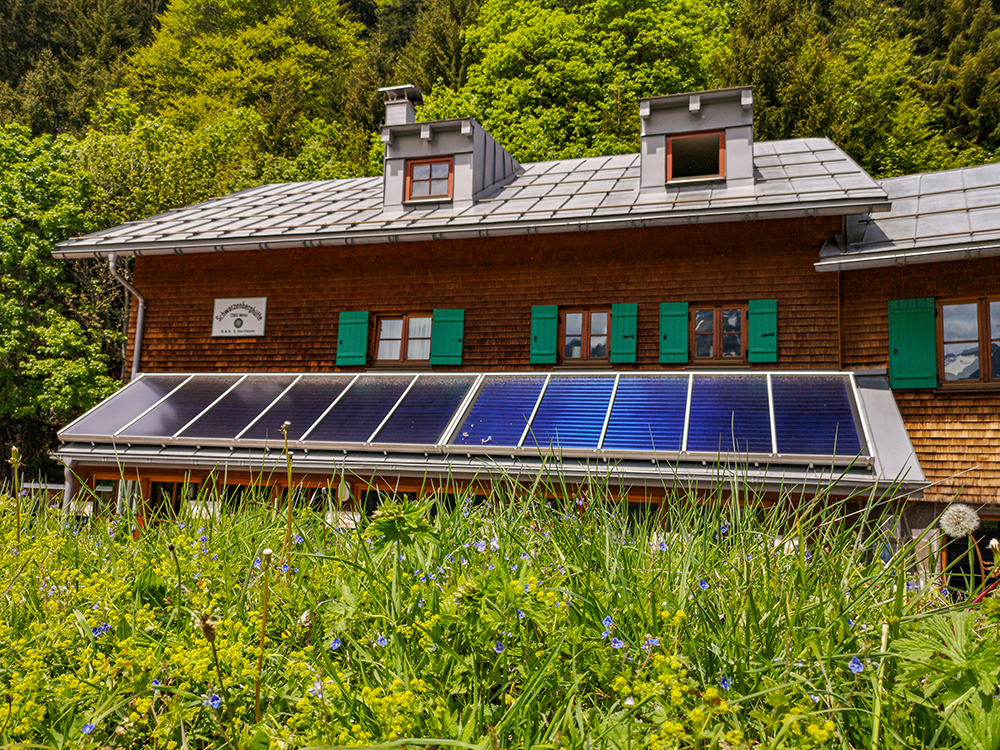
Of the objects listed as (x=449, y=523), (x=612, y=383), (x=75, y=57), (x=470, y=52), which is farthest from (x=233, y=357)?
(x=75, y=57)

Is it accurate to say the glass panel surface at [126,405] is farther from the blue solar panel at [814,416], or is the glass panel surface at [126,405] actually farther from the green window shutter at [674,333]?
the blue solar panel at [814,416]

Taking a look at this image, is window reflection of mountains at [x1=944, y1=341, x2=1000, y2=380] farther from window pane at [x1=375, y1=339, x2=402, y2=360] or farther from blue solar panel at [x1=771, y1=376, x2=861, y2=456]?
window pane at [x1=375, y1=339, x2=402, y2=360]

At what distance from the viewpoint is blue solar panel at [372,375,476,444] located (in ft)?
31.2

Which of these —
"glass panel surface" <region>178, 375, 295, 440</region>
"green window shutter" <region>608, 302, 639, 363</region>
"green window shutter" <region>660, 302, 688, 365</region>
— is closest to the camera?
"glass panel surface" <region>178, 375, 295, 440</region>

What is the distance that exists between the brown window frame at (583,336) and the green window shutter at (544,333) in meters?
0.14

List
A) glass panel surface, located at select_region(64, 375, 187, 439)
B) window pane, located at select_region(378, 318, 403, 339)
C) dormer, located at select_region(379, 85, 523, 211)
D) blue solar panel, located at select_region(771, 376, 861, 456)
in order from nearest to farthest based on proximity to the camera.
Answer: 1. blue solar panel, located at select_region(771, 376, 861, 456)
2. glass panel surface, located at select_region(64, 375, 187, 439)
3. window pane, located at select_region(378, 318, 403, 339)
4. dormer, located at select_region(379, 85, 523, 211)

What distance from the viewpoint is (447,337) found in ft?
39.8

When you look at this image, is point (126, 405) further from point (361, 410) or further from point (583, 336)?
point (583, 336)

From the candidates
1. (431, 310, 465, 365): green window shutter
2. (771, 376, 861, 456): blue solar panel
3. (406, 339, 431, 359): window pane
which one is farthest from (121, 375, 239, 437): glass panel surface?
(771, 376, 861, 456): blue solar panel

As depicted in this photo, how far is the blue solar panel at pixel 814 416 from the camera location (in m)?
7.97

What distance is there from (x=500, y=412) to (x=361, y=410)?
2.21 m

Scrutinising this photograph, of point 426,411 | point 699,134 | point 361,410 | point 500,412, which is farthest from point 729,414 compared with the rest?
point 699,134

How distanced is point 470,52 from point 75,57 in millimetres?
20676

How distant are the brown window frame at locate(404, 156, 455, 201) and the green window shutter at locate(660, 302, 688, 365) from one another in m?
4.78
